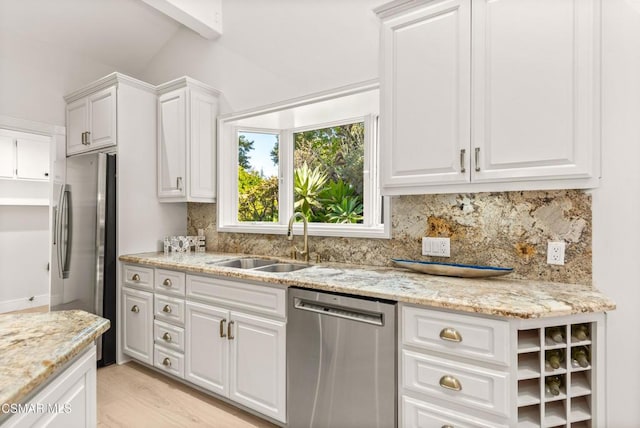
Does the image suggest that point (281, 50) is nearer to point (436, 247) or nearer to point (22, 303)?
point (436, 247)

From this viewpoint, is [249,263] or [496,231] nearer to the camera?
[496,231]

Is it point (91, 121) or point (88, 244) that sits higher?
point (91, 121)

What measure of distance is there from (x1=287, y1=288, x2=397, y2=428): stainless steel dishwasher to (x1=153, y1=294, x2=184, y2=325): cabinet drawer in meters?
0.99

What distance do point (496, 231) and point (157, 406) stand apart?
2.36 m

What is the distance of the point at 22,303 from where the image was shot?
4.36 metres

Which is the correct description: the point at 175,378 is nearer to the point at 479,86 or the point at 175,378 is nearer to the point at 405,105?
the point at 405,105

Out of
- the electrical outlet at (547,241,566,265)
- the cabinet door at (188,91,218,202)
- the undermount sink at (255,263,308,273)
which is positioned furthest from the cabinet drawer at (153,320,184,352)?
the electrical outlet at (547,241,566,265)

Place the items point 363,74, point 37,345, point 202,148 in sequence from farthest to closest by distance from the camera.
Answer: point 202,148, point 363,74, point 37,345

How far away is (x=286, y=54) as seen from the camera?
282 cm

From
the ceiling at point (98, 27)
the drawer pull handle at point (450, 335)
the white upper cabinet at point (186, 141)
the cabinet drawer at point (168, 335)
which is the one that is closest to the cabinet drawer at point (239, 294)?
the cabinet drawer at point (168, 335)

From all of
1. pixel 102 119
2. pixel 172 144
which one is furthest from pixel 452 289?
pixel 102 119

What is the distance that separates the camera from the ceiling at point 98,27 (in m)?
3.07

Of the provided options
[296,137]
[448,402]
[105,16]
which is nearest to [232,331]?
[448,402]

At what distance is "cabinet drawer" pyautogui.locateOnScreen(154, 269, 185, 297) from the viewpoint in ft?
8.21
